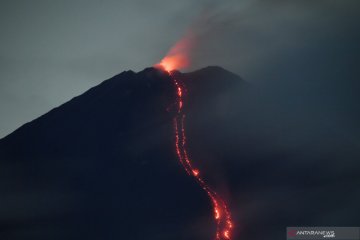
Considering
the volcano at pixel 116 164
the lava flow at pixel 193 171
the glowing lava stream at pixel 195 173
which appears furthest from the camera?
the volcano at pixel 116 164

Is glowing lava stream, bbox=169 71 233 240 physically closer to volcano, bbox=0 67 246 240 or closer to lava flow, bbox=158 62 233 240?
lava flow, bbox=158 62 233 240

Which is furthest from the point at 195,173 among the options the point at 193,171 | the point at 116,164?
the point at 116,164

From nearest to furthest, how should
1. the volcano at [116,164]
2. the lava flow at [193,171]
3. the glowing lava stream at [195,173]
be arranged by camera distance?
the glowing lava stream at [195,173]
the lava flow at [193,171]
the volcano at [116,164]

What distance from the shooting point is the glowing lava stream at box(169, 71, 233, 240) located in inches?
3039

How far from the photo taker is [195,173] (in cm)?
9400

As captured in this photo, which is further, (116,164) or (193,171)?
(116,164)

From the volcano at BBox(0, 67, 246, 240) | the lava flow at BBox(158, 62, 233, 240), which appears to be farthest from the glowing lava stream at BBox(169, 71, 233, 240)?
the volcano at BBox(0, 67, 246, 240)

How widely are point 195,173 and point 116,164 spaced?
1815 cm

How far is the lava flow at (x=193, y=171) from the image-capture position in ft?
254

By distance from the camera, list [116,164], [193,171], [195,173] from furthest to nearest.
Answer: [116,164], [193,171], [195,173]

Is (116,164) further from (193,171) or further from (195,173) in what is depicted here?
(195,173)

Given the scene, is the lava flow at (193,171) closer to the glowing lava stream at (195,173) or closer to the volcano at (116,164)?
the glowing lava stream at (195,173)

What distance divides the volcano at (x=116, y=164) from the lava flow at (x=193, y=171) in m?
1.15

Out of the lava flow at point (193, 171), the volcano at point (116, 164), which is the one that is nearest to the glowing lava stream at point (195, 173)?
the lava flow at point (193, 171)
